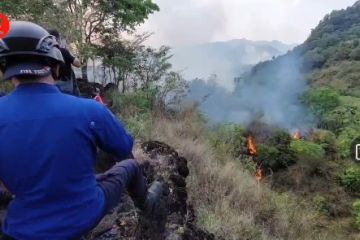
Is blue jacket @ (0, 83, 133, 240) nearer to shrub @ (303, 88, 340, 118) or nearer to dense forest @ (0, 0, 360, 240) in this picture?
dense forest @ (0, 0, 360, 240)

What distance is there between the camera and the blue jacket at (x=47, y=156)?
85.0 inches

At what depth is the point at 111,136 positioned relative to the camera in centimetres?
237

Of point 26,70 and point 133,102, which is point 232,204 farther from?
point 26,70

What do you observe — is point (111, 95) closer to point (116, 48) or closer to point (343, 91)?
point (116, 48)

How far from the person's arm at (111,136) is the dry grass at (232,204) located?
290cm

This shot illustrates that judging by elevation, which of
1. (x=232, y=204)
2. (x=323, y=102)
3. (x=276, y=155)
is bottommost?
(x=276, y=155)

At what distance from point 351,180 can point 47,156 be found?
1975 centimetres

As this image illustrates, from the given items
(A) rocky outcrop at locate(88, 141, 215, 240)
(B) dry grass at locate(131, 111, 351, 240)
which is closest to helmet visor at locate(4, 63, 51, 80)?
(A) rocky outcrop at locate(88, 141, 215, 240)

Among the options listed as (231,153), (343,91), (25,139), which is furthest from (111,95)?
(343,91)

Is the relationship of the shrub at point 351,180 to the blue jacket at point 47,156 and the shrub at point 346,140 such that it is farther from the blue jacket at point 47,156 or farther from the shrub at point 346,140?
the blue jacket at point 47,156

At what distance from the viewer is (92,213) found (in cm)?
239

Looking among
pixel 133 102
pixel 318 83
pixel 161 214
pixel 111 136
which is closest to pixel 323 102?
pixel 318 83

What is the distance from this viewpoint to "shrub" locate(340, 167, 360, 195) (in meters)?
19.9

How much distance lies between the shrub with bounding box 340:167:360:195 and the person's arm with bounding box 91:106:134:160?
62.6ft
